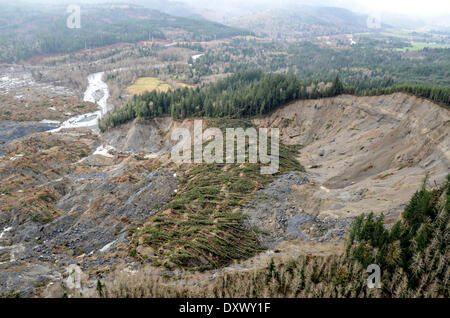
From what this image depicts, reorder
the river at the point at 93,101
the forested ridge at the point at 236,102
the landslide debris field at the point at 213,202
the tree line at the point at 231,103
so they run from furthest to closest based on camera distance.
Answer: the river at the point at 93,101
the tree line at the point at 231,103
the forested ridge at the point at 236,102
the landslide debris field at the point at 213,202

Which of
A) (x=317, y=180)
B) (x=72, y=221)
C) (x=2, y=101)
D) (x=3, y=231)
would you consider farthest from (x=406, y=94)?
(x=2, y=101)

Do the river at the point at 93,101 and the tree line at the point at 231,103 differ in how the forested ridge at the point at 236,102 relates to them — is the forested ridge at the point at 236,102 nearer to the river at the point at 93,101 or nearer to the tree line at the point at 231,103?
the tree line at the point at 231,103

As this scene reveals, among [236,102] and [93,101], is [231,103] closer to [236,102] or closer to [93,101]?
[236,102]

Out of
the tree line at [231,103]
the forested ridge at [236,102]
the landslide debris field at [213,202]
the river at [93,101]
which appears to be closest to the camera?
the landslide debris field at [213,202]

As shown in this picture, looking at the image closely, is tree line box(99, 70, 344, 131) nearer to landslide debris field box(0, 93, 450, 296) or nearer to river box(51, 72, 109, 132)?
landslide debris field box(0, 93, 450, 296)

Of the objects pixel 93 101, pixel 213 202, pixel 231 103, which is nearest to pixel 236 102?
pixel 231 103

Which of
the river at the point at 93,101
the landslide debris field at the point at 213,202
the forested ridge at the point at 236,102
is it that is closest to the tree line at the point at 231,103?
the forested ridge at the point at 236,102

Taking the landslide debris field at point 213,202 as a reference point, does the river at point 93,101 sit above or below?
below

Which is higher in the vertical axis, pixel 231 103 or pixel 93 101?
pixel 231 103

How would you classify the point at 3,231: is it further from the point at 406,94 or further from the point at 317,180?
the point at 406,94
